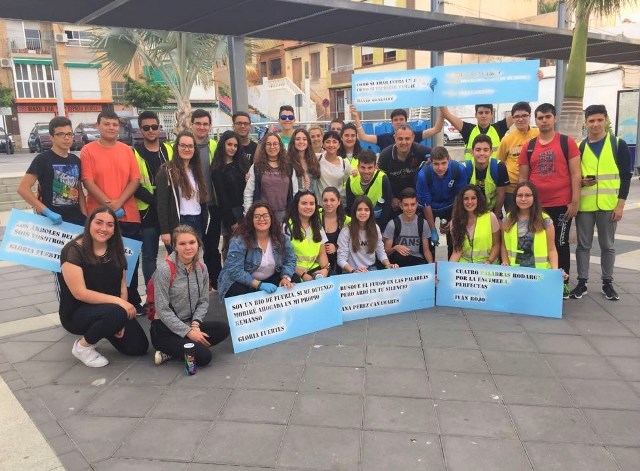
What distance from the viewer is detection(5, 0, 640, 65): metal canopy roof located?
5199 mm

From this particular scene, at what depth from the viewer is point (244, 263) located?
4605 millimetres

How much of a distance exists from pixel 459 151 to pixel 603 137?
12.6 meters

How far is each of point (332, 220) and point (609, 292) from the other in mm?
2881

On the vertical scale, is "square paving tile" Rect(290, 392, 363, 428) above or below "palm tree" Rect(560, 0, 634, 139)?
below

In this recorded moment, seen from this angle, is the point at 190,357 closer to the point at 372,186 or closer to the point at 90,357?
the point at 90,357

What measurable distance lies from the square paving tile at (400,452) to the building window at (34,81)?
145ft

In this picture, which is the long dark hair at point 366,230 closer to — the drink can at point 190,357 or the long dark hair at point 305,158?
the long dark hair at point 305,158

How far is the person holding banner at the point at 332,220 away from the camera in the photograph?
5148 mm

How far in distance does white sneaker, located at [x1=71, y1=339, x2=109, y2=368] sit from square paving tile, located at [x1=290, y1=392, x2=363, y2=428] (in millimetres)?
1641

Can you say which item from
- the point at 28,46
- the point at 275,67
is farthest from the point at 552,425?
the point at 28,46

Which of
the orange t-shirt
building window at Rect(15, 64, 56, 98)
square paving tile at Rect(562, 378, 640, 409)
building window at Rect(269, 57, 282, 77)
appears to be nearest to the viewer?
square paving tile at Rect(562, 378, 640, 409)

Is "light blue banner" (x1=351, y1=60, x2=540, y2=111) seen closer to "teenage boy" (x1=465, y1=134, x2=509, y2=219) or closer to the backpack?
"teenage boy" (x1=465, y1=134, x2=509, y2=219)

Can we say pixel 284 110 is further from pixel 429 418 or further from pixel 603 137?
pixel 429 418

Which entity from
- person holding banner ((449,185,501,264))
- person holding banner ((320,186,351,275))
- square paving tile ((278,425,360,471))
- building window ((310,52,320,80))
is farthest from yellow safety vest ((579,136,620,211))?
building window ((310,52,320,80))
